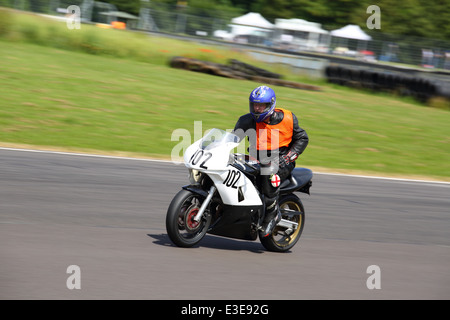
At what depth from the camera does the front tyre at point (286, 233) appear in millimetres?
6858

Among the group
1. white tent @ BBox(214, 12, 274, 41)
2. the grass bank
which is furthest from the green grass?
white tent @ BBox(214, 12, 274, 41)

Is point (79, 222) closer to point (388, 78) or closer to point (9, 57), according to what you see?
point (9, 57)

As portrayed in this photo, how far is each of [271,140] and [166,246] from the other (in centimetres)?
153

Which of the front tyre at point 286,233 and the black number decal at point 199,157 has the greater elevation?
the black number decal at point 199,157

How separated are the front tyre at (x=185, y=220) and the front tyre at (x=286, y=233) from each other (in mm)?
850

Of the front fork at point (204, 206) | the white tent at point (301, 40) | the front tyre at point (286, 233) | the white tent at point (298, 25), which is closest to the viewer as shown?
the front fork at point (204, 206)

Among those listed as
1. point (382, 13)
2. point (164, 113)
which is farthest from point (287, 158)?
point (382, 13)

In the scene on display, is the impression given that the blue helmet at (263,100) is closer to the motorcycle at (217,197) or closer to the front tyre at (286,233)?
the motorcycle at (217,197)

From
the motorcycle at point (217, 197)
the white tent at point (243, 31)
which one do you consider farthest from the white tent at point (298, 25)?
the motorcycle at point (217, 197)

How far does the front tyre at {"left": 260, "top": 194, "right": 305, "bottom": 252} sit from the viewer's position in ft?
22.5

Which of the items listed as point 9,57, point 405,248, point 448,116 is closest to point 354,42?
point 448,116

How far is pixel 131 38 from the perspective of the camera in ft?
91.0

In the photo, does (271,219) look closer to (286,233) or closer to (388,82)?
(286,233)
